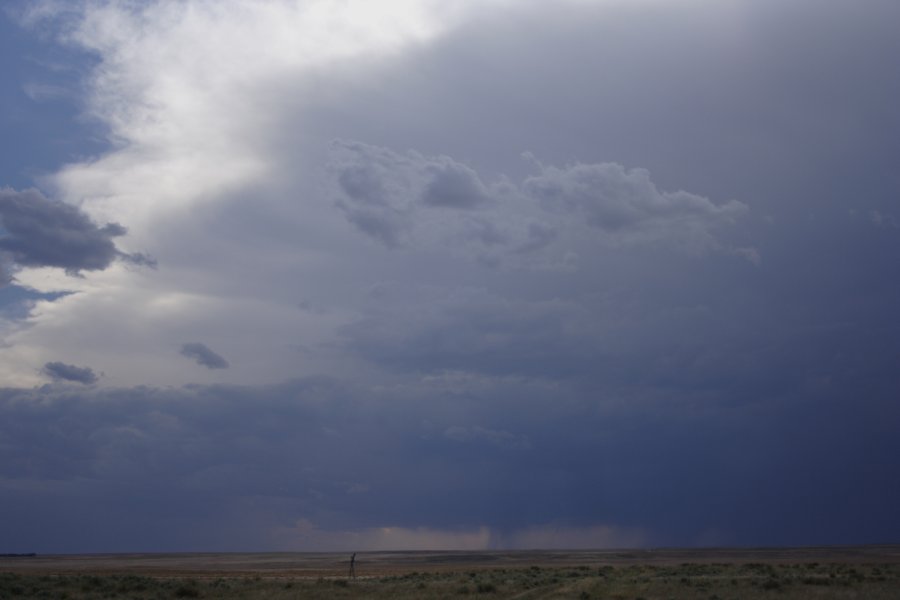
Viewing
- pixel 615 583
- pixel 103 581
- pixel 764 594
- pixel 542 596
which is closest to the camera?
pixel 764 594

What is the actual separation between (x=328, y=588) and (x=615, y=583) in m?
21.0

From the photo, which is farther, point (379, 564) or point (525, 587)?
point (379, 564)

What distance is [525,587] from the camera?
58.0 meters

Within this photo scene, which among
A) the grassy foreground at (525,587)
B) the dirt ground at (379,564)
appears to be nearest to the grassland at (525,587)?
the grassy foreground at (525,587)

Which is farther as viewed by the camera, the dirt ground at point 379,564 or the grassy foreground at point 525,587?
the dirt ground at point 379,564

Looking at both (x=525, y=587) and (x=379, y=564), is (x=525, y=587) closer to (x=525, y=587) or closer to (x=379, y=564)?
(x=525, y=587)

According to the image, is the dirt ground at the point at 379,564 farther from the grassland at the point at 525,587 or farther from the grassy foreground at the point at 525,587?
the grassland at the point at 525,587

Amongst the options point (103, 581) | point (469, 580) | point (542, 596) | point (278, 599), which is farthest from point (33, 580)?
point (542, 596)

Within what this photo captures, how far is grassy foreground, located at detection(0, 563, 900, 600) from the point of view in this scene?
5094 centimetres

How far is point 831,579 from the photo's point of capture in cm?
5809

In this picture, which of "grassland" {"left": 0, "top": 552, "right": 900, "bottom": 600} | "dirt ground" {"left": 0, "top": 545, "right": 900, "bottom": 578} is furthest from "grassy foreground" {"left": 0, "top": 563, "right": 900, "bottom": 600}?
"dirt ground" {"left": 0, "top": 545, "right": 900, "bottom": 578}

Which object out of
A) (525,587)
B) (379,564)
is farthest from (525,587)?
(379,564)

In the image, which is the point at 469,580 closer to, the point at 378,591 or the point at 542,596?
the point at 378,591

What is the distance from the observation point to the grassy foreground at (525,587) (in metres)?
50.9
